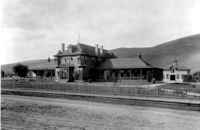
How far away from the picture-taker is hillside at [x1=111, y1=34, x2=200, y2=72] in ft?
387

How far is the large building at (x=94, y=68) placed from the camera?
135 ft

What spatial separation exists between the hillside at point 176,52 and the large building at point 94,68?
7499cm

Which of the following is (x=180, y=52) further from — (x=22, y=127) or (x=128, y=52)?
(x=22, y=127)

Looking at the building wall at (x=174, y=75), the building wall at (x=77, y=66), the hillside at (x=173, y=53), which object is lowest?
the building wall at (x=174, y=75)

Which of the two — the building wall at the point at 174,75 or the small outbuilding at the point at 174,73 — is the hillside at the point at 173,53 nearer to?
the small outbuilding at the point at 174,73

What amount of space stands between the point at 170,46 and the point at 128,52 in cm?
3323

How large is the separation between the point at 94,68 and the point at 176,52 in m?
99.5

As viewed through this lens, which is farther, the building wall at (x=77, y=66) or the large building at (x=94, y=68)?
the building wall at (x=77, y=66)

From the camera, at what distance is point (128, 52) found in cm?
16350

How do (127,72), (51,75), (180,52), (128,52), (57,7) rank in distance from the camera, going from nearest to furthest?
(57,7) → (127,72) → (51,75) → (180,52) → (128,52)

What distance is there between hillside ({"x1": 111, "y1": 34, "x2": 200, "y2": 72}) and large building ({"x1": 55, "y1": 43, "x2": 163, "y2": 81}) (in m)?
75.0

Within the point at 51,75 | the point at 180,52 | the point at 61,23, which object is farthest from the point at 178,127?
the point at 180,52

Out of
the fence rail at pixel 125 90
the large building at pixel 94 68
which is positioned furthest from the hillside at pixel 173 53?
the fence rail at pixel 125 90

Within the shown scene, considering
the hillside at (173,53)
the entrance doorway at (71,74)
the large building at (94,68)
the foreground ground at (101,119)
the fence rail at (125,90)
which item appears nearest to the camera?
the foreground ground at (101,119)
